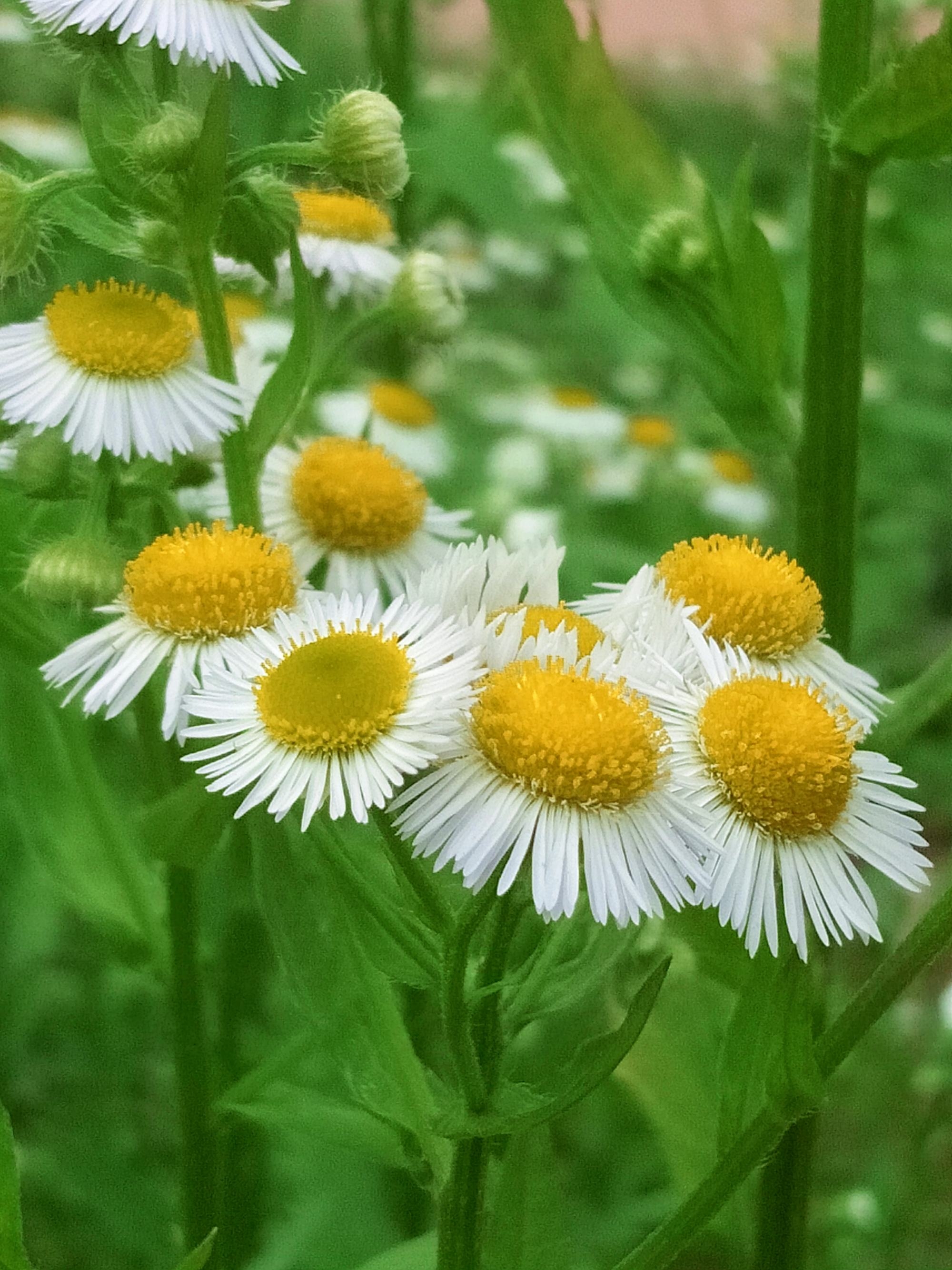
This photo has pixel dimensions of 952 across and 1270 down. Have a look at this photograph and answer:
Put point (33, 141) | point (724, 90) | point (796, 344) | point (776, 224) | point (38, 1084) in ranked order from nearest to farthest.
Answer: point (38, 1084), point (796, 344), point (33, 141), point (776, 224), point (724, 90)

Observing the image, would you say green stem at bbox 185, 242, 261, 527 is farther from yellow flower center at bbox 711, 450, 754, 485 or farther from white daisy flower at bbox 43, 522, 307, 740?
yellow flower center at bbox 711, 450, 754, 485

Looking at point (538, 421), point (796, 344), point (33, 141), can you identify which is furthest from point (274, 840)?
point (33, 141)

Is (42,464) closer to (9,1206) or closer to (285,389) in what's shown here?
(285,389)

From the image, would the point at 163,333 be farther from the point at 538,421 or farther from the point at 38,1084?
the point at 538,421

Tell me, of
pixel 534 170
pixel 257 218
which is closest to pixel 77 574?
pixel 257 218

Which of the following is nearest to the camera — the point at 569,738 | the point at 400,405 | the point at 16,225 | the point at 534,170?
the point at 569,738

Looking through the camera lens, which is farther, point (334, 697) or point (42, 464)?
point (42, 464)

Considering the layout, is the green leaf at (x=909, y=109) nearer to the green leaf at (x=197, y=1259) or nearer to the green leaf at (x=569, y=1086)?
the green leaf at (x=569, y=1086)
